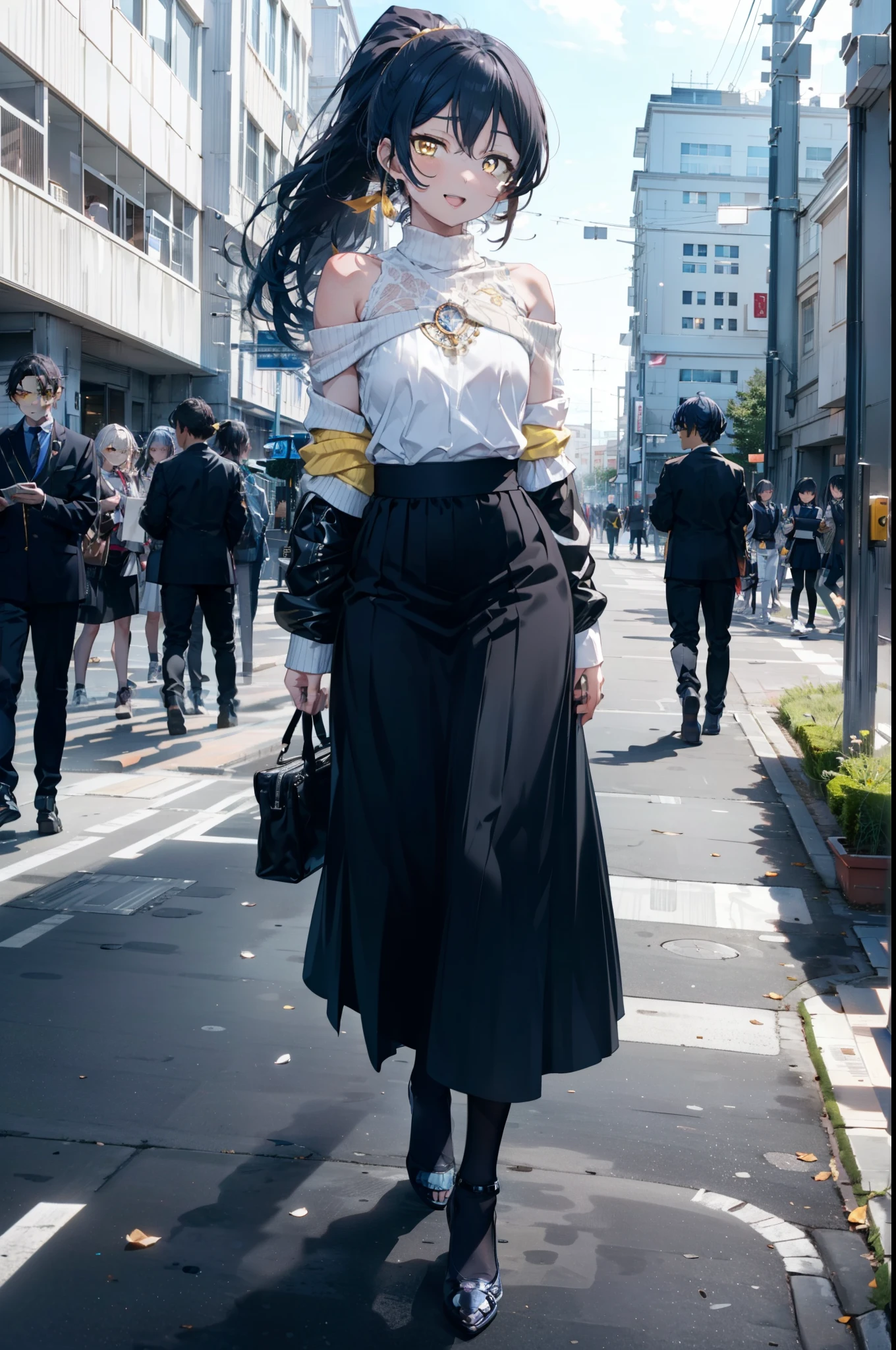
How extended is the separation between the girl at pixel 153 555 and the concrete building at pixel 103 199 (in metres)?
8.15

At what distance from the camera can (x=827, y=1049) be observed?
387cm

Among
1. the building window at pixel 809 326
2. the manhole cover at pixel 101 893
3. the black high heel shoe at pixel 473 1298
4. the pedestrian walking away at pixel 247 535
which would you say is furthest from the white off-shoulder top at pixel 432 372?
the building window at pixel 809 326

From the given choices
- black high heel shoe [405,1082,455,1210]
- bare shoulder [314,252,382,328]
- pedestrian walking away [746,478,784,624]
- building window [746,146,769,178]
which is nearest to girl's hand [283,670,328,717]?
bare shoulder [314,252,382,328]

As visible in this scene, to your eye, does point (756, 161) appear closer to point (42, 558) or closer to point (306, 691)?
point (42, 558)

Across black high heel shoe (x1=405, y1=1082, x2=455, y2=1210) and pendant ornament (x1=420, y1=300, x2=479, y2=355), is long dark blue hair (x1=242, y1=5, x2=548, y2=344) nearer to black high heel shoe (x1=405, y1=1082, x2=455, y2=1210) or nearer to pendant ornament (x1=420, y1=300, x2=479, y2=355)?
pendant ornament (x1=420, y1=300, x2=479, y2=355)

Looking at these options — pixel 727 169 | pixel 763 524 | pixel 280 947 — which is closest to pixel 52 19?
pixel 763 524

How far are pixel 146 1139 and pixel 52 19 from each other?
1976 centimetres

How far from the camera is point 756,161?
9562cm

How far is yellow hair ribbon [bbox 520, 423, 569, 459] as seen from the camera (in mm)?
2748

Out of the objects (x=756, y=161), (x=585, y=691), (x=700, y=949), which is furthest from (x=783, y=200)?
(x=756, y=161)

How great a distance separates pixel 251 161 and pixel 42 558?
96.2 ft

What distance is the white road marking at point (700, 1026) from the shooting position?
3984mm

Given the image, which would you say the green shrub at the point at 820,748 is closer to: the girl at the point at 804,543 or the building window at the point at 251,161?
the girl at the point at 804,543

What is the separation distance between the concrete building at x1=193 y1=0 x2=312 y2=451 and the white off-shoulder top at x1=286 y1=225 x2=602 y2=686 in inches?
931
